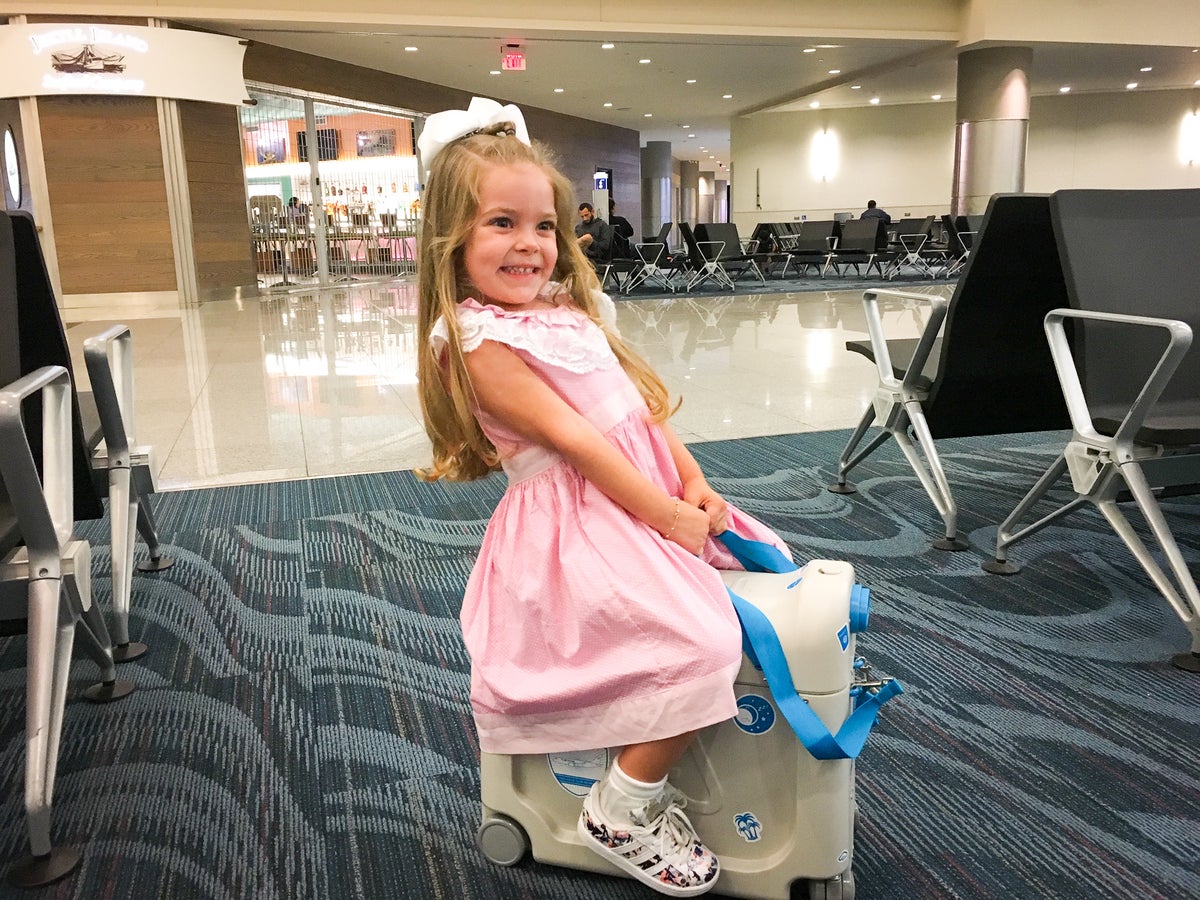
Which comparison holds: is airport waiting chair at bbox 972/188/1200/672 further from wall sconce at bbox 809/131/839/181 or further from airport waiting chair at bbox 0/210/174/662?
wall sconce at bbox 809/131/839/181

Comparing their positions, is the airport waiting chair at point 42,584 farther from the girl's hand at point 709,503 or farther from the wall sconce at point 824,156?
the wall sconce at point 824,156

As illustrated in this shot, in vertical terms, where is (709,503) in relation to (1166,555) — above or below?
above

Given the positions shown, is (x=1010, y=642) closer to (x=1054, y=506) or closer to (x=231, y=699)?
(x=1054, y=506)

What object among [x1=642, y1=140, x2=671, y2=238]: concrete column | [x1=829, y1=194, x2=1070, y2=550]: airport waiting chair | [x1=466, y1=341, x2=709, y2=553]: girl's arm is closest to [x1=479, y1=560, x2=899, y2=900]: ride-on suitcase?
[x1=466, y1=341, x2=709, y2=553]: girl's arm

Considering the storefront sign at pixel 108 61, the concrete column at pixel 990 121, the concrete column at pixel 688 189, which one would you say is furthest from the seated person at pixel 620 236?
the concrete column at pixel 688 189

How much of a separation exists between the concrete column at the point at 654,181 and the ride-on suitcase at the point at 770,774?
85.5 ft

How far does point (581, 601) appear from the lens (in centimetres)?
110

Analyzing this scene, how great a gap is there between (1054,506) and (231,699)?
2329 millimetres

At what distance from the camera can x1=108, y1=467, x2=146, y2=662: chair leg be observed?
1.86 meters

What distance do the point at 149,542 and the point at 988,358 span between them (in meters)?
2.33

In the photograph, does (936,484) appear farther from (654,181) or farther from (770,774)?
(654,181)

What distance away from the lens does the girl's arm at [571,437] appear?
1.16 meters

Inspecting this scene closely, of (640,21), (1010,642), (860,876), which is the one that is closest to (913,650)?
(1010,642)

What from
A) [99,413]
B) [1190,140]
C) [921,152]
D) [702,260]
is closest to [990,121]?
[702,260]
